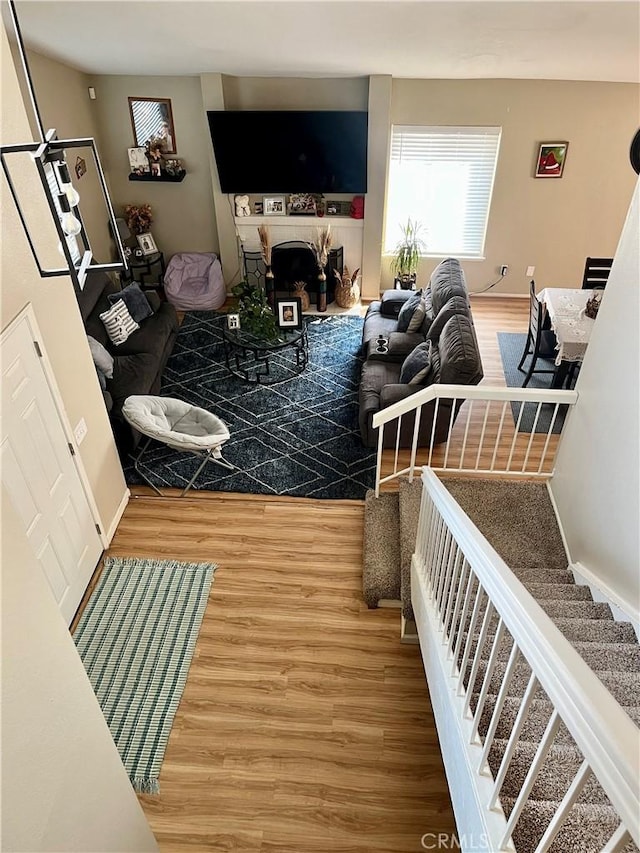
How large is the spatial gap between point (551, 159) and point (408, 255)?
1980 millimetres

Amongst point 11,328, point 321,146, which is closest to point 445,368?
point 11,328

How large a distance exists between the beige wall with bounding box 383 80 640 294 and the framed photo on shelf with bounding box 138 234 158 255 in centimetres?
315

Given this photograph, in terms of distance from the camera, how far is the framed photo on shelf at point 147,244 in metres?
7.68

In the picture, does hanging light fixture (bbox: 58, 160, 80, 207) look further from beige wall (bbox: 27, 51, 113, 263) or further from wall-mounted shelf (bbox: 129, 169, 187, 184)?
wall-mounted shelf (bbox: 129, 169, 187, 184)

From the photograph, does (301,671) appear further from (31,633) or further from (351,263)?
(351,263)

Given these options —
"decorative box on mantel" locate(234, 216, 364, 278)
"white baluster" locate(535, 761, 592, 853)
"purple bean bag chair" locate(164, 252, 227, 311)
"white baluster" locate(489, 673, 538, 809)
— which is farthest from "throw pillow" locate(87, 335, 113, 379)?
"white baluster" locate(535, 761, 592, 853)

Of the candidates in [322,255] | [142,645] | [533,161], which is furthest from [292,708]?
[533,161]

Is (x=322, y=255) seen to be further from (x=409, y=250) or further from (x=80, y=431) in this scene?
(x=80, y=431)

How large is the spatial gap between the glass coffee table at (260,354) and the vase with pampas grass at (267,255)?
1.22m

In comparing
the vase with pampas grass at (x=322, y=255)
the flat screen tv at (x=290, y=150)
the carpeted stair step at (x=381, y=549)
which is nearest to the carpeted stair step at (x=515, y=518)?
the carpeted stair step at (x=381, y=549)

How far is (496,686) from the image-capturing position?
2.36 metres

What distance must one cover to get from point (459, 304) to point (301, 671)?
354cm

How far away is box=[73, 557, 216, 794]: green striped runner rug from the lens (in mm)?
3123

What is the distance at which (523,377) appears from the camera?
20.5 ft
